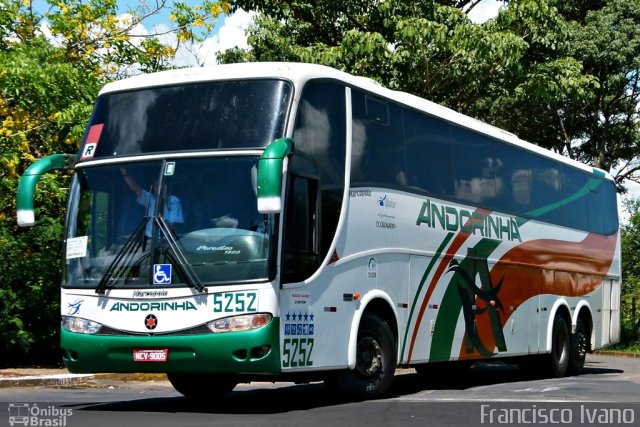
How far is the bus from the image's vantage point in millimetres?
11398

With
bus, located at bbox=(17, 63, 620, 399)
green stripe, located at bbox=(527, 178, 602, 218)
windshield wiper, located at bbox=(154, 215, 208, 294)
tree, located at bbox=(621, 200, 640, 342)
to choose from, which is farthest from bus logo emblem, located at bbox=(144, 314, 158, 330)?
tree, located at bbox=(621, 200, 640, 342)

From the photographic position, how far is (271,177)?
34.7ft

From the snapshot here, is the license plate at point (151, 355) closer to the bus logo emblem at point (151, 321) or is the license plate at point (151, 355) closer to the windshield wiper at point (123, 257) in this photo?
the bus logo emblem at point (151, 321)

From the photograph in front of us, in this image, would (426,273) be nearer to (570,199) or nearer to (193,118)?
(193,118)

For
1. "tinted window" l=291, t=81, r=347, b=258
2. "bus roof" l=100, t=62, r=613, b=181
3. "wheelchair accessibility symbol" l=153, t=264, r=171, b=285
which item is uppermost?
"bus roof" l=100, t=62, r=613, b=181

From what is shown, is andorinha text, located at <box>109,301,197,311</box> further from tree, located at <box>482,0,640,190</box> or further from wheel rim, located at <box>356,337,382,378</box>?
tree, located at <box>482,0,640,190</box>

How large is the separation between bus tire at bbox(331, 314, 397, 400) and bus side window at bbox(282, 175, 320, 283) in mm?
1528

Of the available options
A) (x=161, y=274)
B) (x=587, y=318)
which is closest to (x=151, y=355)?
(x=161, y=274)

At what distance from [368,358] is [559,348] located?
763cm

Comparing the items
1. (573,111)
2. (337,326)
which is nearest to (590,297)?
(337,326)

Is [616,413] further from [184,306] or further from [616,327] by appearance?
[616,327]

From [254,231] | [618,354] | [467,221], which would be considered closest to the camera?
[254,231]

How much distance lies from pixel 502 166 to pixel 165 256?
25.4 ft

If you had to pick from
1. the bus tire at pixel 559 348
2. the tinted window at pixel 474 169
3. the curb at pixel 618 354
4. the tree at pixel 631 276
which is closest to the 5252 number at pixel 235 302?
the tinted window at pixel 474 169
